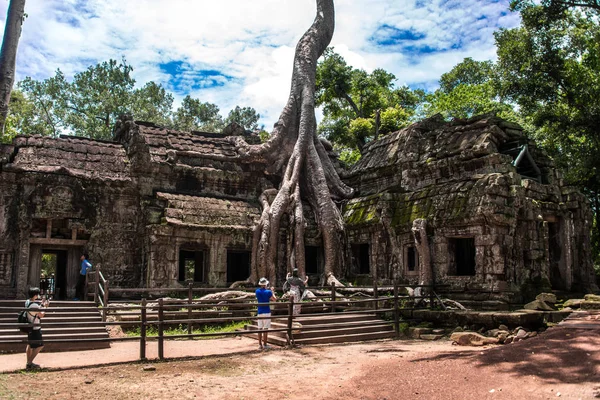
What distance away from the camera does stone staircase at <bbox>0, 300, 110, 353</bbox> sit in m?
9.40

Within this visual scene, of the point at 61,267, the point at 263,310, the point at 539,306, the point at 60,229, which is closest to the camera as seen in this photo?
the point at 263,310

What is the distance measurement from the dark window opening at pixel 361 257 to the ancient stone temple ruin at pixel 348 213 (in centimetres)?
5

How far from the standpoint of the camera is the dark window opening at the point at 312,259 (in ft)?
56.2

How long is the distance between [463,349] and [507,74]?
12.4m

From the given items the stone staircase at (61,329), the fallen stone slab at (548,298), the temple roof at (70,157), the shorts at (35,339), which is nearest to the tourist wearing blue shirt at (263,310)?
the stone staircase at (61,329)

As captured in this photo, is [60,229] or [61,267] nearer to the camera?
[60,229]

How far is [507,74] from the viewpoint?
59.6ft

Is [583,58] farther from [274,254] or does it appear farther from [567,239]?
[274,254]

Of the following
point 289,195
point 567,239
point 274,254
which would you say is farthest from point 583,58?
point 274,254

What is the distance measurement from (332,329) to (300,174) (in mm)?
7875

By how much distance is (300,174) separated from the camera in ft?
58.2

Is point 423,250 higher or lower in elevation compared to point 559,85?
lower

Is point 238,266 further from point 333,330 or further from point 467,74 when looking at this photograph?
point 467,74

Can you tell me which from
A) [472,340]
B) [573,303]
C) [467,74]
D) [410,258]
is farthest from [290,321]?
[467,74]
